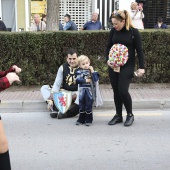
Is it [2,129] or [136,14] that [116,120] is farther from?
[136,14]

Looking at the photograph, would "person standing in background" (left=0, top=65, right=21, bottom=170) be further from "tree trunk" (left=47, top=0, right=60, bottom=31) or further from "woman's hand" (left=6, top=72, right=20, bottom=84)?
"tree trunk" (left=47, top=0, right=60, bottom=31)

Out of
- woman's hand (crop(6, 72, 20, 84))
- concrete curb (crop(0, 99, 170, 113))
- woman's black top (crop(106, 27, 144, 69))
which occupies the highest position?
woman's black top (crop(106, 27, 144, 69))

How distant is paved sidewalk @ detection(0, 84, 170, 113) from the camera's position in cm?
725

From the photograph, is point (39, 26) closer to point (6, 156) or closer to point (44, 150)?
point (44, 150)

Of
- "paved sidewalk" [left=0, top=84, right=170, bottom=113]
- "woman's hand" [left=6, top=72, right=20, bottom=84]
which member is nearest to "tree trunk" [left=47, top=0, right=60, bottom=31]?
"paved sidewalk" [left=0, top=84, right=170, bottom=113]

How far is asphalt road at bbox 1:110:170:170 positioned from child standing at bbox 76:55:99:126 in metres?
0.21

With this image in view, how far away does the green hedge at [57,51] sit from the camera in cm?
828

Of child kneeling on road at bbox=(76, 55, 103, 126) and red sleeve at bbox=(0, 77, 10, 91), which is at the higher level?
red sleeve at bbox=(0, 77, 10, 91)

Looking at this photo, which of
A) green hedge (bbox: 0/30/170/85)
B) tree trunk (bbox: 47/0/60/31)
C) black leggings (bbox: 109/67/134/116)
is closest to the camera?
black leggings (bbox: 109/67/134/116)

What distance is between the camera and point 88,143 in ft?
17.2

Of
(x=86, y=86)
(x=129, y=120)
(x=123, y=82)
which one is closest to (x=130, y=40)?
(x=123, y=82)

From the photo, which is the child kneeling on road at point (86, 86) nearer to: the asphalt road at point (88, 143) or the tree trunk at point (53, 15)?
the asphalt road at point (88, 143)

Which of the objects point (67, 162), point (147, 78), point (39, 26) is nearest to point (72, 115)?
point (67, 162)

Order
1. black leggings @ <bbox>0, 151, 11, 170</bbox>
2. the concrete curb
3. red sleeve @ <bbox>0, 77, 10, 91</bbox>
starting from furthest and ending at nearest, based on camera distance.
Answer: the concrete curb → black leggings @ <bbox>0, 151, 11, 170</bbox> → red sleeve @ <bbox>0, 77, 10, 91</bbox>
